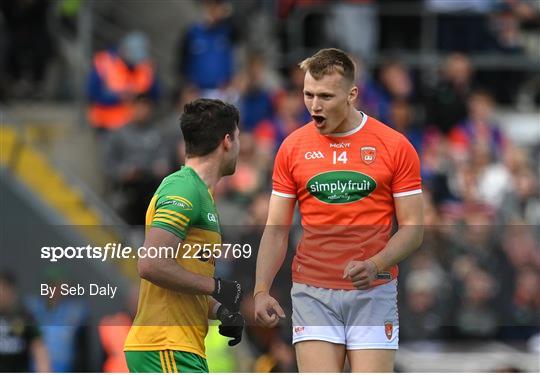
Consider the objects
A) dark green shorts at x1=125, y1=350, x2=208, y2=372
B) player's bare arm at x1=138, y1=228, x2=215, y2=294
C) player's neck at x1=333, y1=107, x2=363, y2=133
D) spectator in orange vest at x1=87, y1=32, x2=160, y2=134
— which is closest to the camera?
player's bare arm at x1=138, y1=228, x2=215, y2=294

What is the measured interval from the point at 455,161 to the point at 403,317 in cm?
653

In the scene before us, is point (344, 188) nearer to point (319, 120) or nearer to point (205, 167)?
point (319, 120)

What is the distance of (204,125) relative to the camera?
6535mm

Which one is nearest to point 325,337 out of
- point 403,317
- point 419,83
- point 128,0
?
point 403,317

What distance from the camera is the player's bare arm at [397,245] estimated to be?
6.56m

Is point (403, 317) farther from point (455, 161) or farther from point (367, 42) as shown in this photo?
point (367, 42)

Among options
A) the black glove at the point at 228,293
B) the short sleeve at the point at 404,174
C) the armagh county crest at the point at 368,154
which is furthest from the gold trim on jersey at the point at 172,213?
the short sleeve at the point at 404,174

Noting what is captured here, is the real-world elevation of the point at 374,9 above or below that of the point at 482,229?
above

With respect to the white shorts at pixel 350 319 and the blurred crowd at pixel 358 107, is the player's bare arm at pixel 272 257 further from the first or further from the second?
the blurred crowd at pixel 358 107

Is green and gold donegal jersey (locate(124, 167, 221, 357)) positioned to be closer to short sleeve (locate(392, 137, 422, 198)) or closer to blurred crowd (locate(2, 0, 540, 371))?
short sleeve (locate(392, 137, 422, 198))

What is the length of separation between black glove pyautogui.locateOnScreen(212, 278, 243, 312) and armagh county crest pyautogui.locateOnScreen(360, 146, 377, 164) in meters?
0.82

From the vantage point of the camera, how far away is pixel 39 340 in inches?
427

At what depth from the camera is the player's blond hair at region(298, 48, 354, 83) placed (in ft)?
21.4

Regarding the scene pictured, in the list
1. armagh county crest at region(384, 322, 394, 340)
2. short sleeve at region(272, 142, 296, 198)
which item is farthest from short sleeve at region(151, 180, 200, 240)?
armagh county crest at region(384, 322, 394, 340)
